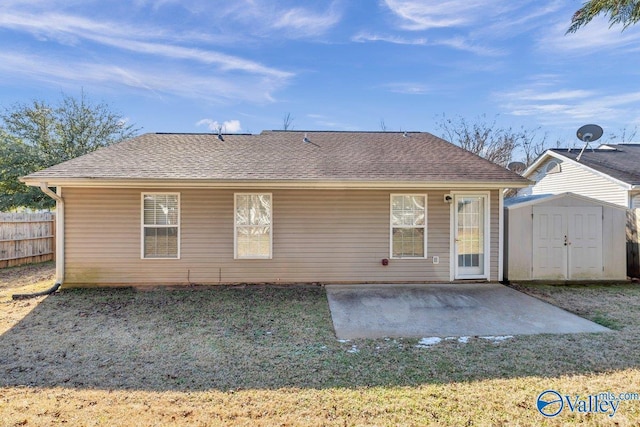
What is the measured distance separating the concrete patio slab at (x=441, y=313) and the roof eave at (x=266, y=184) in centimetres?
222

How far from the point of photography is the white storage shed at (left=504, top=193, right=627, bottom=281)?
7.40 m

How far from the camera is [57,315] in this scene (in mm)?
5215

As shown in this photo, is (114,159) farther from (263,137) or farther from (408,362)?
(408,362)

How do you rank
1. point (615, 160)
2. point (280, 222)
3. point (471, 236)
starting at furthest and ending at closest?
1. point (615, 160)
2. point (471, 236)
3. point (280, 222)

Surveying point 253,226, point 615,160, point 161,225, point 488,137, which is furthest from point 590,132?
point 488,137

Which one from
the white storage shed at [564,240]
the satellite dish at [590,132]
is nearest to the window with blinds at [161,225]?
the white storage shed at [564,240]

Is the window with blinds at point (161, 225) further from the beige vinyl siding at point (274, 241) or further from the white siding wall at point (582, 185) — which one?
the white siding wall at point (582, 185)

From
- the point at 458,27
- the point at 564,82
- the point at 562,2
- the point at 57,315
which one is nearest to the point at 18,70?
the point at 57,315

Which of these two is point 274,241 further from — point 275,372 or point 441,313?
point 275,372

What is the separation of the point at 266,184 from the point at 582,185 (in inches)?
444

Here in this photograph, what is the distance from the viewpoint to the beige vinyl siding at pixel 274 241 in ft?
22.5

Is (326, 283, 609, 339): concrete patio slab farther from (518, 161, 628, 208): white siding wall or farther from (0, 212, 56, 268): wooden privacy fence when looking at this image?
(0, 212, 56, 268): wooden privacy fence

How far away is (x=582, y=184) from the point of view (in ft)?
36.4

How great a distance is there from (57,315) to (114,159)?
3.61 m
